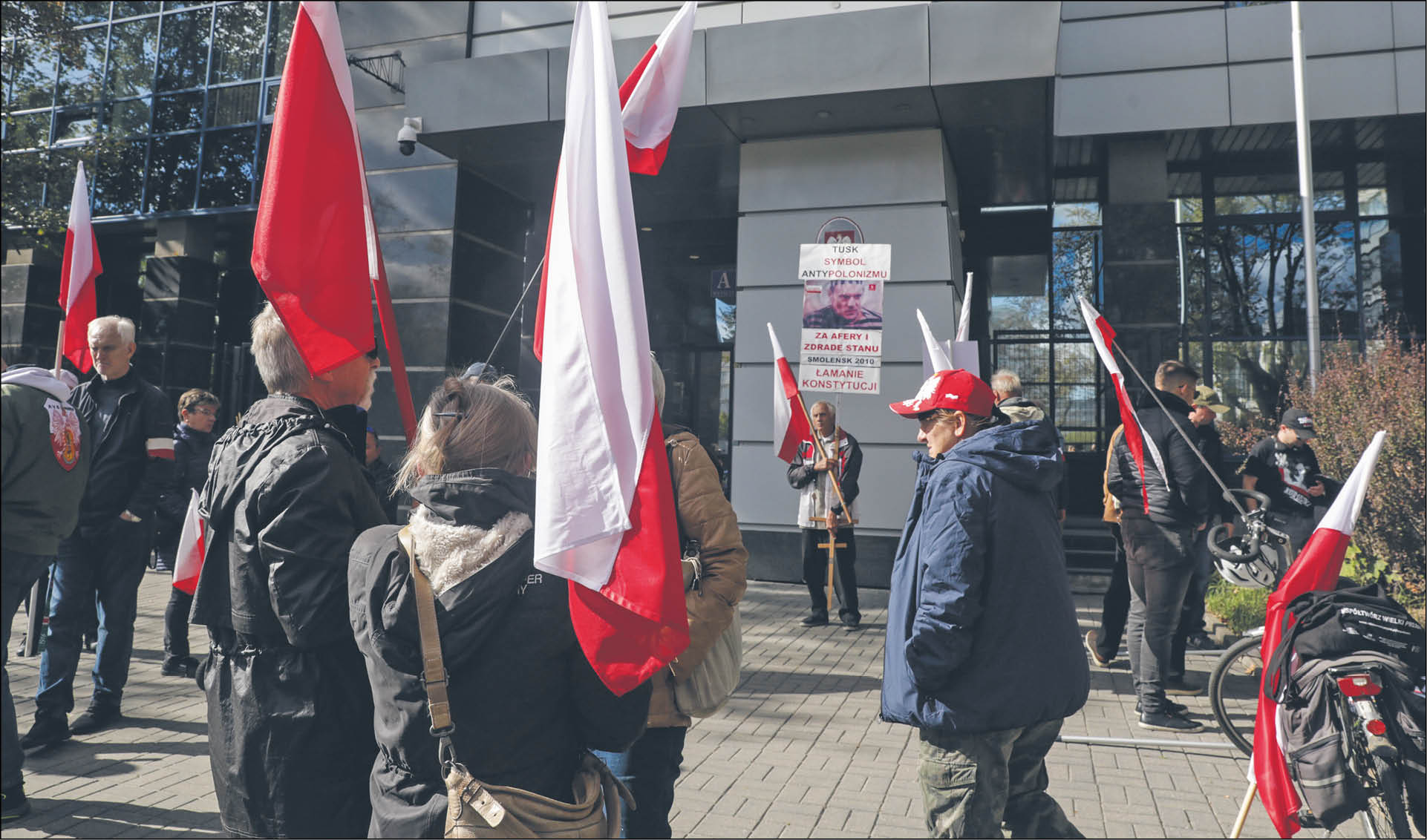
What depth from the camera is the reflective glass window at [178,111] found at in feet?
52.7

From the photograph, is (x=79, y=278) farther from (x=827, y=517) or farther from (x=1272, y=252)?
(x=1272, y=252)

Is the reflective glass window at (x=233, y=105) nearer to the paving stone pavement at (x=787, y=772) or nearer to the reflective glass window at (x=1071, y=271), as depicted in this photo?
the paving stone pavement at (x=787, y=772)

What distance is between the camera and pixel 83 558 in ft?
16.5

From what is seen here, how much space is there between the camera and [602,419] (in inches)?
87.4

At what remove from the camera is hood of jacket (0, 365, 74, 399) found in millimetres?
3377

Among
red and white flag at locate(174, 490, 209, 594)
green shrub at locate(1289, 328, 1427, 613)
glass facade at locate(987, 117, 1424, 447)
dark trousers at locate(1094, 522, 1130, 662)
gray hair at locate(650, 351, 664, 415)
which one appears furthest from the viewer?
glass facade at locate(987, 117, 1424, 447)

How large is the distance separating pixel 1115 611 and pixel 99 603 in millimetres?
6563

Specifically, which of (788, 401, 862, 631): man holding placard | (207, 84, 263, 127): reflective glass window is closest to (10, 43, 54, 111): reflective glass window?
(207, 84, 263, 127): reflective glass window

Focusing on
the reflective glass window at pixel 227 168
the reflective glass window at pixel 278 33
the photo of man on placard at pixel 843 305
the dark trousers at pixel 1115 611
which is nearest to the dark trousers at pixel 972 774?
the dark trousers at pixel 1115 611

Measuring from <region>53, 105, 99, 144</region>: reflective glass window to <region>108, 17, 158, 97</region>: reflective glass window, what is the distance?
555 mm

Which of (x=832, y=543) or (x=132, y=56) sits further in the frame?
(x=132, y=56)

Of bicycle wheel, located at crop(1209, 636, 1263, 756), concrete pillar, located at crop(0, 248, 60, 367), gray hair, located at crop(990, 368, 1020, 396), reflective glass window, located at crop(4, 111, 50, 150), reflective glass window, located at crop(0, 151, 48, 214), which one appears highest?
reflective glass window, located at crop(4, 111, 50, 150)

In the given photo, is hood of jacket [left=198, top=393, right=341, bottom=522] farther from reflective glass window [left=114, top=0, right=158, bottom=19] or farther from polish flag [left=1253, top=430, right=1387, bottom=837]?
reflective glass window [left=114, top=0, right=158, bottom=19]

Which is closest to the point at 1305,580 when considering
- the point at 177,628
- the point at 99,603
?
the point at 99,603
